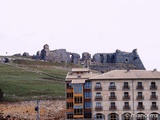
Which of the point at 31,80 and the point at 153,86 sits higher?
the point at 153,86

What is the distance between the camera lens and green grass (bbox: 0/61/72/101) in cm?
11156

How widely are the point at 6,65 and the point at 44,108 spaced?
→ 69.8m

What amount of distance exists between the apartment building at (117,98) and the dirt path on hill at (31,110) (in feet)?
27.2

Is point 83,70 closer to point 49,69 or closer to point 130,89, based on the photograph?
point 130,89

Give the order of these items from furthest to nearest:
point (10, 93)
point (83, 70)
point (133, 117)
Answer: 1. point (10, 93)
2. point (83, 70)
3. point (133, 117)

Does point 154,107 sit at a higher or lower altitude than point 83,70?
lower

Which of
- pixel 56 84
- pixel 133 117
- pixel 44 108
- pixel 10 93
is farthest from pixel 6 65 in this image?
pixel 133 117

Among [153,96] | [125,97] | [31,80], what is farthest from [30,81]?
[153,96]

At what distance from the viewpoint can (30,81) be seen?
13112 cm

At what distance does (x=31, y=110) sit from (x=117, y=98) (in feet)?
80.4

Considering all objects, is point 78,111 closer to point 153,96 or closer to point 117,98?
point 117,98

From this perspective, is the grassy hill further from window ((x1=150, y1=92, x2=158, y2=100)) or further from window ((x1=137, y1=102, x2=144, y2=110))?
window ((x1=150, y1=92, x2=158, y2=100))

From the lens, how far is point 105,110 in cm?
8262

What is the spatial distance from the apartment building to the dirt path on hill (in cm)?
829
